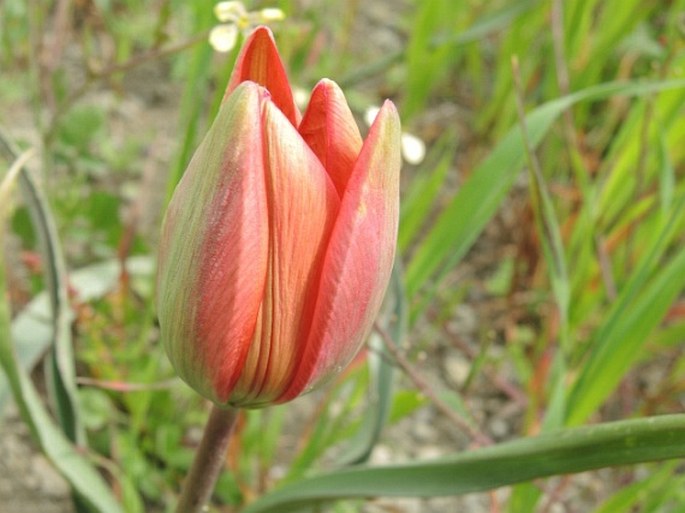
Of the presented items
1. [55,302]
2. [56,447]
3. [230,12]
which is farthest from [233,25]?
[56,447]

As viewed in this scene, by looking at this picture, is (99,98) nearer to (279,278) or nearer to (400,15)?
(400,15)

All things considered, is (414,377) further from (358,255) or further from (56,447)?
(358,255)

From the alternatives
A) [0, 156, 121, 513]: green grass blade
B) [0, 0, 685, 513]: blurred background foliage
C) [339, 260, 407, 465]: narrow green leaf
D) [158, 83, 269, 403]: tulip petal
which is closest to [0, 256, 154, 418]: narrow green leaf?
[0, 0, 685, 513]: blurred background foliage

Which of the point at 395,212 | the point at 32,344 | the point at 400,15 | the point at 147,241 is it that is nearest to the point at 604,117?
the point at 400,15

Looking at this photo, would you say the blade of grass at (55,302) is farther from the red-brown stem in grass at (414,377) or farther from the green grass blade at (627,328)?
the green grass blade at (627,328)

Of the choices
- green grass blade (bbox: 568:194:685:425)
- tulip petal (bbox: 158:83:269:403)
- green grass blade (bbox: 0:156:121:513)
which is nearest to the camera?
tulip petal (bbox: 158:83:269:403)

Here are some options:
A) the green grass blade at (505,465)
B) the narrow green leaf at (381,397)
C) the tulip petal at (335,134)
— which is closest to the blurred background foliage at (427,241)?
the narrow green leaf at (381,397)

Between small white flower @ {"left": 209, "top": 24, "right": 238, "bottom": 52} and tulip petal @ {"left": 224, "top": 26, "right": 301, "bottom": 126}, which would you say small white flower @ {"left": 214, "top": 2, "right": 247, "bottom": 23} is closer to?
small white flower @ {"left": 209, "top": 24, "right": 238, "bottom": 52}
